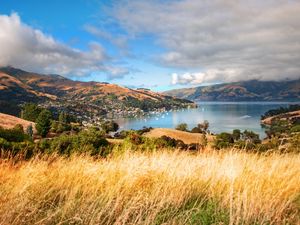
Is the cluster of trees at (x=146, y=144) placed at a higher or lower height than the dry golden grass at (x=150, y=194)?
lower

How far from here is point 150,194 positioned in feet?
18.8

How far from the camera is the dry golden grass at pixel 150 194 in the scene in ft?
15.4

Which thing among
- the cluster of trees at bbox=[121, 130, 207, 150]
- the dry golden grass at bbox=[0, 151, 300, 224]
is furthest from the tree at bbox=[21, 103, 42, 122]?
the dry golden grass at bbox=[0, 151, 300, 224]

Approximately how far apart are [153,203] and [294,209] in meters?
2.29

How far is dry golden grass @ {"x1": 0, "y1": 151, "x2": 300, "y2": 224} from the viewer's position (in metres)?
4.71

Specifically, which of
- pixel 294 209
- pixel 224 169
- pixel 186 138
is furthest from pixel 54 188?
pixel 186 138

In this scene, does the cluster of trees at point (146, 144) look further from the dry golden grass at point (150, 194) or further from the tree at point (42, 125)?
the tree at point (42, 125)

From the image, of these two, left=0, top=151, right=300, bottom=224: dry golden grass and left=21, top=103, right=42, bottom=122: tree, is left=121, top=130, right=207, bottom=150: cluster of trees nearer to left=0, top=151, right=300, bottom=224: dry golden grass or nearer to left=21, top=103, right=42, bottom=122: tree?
left=0, top=151, right=300, bottom=224: dry golden grass

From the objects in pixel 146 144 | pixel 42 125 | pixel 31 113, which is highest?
pixel 31 113

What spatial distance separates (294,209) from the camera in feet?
17.7

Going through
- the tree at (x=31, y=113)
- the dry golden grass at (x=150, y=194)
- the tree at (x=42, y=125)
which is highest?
the tree at (x=31, y=113)

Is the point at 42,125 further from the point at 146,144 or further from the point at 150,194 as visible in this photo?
the point at 150,194

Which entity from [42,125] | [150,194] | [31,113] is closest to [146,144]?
[150,194]

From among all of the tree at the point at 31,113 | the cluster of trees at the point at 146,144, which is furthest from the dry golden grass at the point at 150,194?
the tree at the point at 31,113
